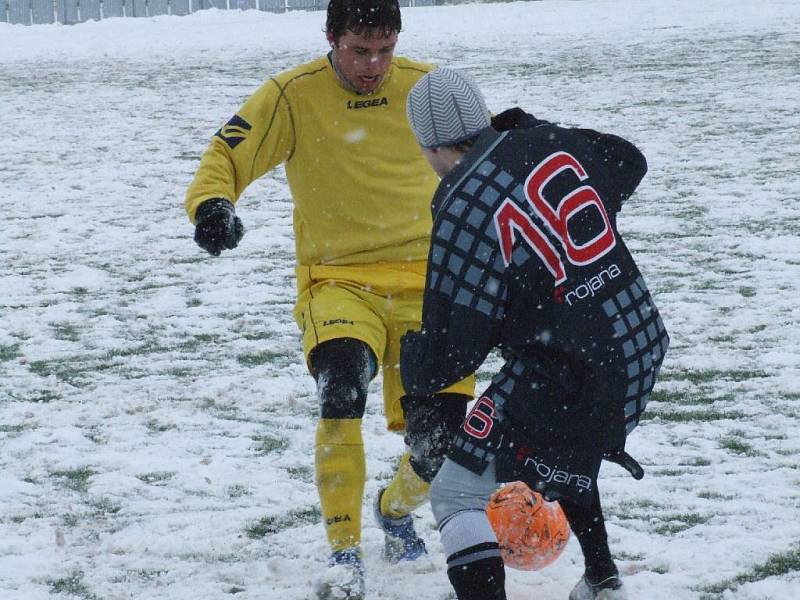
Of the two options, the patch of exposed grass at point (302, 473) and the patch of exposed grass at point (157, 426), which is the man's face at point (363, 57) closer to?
the patch of exposed grass at point (302, 473)

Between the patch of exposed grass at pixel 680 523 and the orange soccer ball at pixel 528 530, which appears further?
the patch of exposed grass at pixel 680 523

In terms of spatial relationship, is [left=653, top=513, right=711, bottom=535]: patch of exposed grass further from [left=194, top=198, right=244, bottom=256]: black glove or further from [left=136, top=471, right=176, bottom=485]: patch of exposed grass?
[left=136, top=471, right=176, bottom=485]: patch of exposed grass

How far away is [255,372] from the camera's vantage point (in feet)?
20.9

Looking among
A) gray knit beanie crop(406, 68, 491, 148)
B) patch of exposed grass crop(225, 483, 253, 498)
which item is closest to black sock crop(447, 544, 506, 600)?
gray knit beanie crop(406, 68, 491, 148)

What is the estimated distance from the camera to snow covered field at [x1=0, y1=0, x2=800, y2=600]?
4.18m

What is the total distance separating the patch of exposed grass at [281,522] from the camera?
449cm

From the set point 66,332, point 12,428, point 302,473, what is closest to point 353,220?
point 302,473

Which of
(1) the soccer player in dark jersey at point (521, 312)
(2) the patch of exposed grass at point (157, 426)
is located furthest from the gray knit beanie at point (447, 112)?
(2) the patch of exposed grass at point (157, 426)

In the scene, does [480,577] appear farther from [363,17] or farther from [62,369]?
[62,369]

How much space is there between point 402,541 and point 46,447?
1945 millimetres

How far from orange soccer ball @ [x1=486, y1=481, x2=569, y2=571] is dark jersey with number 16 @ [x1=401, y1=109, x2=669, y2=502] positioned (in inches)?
24.7

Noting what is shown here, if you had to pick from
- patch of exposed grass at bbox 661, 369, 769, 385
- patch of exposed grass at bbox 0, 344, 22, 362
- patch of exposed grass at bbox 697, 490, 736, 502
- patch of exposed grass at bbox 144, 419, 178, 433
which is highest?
patch of exposed grass at bbox 697, 490, 736, 502

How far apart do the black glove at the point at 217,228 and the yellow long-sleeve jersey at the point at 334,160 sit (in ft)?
0.98

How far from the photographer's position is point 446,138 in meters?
3.04
